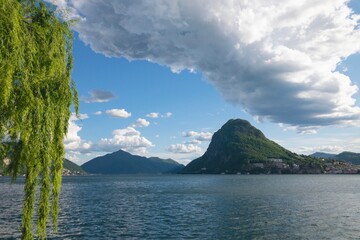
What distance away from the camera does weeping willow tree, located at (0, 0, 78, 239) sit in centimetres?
1316

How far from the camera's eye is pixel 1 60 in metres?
12.6

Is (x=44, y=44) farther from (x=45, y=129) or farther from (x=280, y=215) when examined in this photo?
(x=280, y=215)

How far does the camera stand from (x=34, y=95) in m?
14.7

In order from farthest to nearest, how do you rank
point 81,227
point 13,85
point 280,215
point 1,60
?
1. point 280,215
2. point 81,227
3. point 13,85
4. point 1,60

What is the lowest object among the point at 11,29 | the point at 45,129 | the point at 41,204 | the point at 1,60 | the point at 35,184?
the point at 41,204

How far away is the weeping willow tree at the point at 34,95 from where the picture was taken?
13156 mm

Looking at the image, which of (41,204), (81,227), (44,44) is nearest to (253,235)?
(81,227)

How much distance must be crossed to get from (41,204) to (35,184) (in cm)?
143

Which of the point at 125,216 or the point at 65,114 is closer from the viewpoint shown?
the point at 65,114

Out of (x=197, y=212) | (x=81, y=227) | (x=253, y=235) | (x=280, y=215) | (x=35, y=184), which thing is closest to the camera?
(x=35, y=184)

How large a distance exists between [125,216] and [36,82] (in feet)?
212

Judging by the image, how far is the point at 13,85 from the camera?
546 inches

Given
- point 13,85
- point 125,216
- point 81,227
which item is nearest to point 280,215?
point 125,216

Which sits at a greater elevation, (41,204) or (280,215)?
(41,204)
